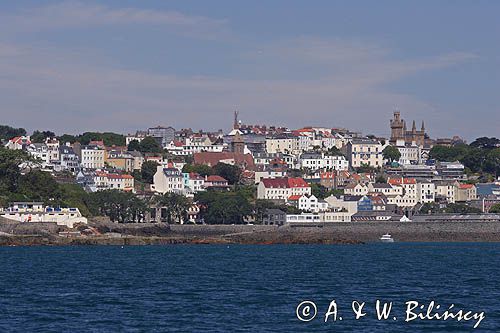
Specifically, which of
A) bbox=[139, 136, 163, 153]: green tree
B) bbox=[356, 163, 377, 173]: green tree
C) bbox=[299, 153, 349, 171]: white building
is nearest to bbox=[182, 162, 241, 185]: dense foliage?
bbox=[139, 136, 163, 153]: green tree

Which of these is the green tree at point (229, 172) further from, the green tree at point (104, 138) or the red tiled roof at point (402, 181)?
the green tree at point (104, 138)

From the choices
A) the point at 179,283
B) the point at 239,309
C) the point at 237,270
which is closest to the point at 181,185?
the point at 237,270

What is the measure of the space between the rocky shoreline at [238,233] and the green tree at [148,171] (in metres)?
39.5

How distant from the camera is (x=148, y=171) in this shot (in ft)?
476

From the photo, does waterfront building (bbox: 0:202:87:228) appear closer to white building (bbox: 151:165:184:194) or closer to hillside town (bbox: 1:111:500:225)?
hillside town (bbox: 1:111:500:225)

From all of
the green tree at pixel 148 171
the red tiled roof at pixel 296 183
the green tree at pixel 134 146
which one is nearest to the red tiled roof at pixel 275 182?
the red tiled roof at pixel 296 183

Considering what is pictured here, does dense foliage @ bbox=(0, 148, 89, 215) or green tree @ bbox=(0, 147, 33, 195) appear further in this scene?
green tree @ bbox=(0, 147, 33, 195)

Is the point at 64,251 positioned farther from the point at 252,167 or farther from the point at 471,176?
the point at 471,176

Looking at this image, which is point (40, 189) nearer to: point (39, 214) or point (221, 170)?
point (39, 214)

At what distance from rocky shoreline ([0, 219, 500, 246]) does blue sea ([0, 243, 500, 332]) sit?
25.7m

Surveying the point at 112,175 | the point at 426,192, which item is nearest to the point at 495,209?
the point at 426,192

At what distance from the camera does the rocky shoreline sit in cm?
9081

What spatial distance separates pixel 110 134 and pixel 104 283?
13890cm

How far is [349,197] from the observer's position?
126 metres
